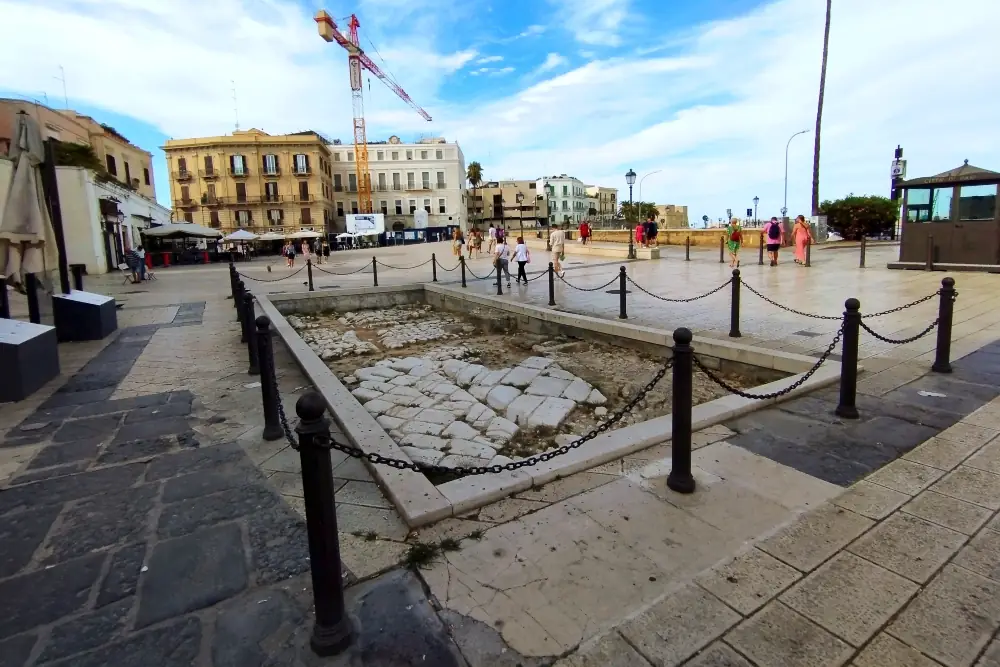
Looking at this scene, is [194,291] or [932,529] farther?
[194,291]

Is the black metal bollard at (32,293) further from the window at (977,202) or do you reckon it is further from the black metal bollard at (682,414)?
the window at (977,202)

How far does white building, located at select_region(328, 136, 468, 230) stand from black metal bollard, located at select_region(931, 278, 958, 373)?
70.8 meters

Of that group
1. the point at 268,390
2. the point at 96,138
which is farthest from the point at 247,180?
the point at 268,390

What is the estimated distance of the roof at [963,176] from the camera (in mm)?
11922

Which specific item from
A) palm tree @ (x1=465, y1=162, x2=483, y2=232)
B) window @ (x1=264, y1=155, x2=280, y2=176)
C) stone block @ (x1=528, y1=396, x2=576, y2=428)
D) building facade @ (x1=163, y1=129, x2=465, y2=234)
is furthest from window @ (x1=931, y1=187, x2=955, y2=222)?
palm tree @ (x1=465, y1=162, x2=483, y2=232)

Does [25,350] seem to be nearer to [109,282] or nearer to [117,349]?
[117,349]

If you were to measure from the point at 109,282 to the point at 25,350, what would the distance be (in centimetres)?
1774

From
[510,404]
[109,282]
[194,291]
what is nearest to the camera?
[510,404]

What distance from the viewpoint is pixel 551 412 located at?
5770 mm

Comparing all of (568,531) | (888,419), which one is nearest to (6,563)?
(568,531)

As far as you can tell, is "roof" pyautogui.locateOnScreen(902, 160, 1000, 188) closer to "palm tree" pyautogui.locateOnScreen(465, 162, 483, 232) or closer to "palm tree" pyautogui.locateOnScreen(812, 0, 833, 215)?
"palm tree" pyautogui.locateOnScreen(812, 0, 833, 215)

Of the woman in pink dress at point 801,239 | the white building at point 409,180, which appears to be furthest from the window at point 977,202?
the white building at point 409,180

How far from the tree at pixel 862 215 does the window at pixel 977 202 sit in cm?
1580

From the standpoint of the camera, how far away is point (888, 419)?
14.0 ft
